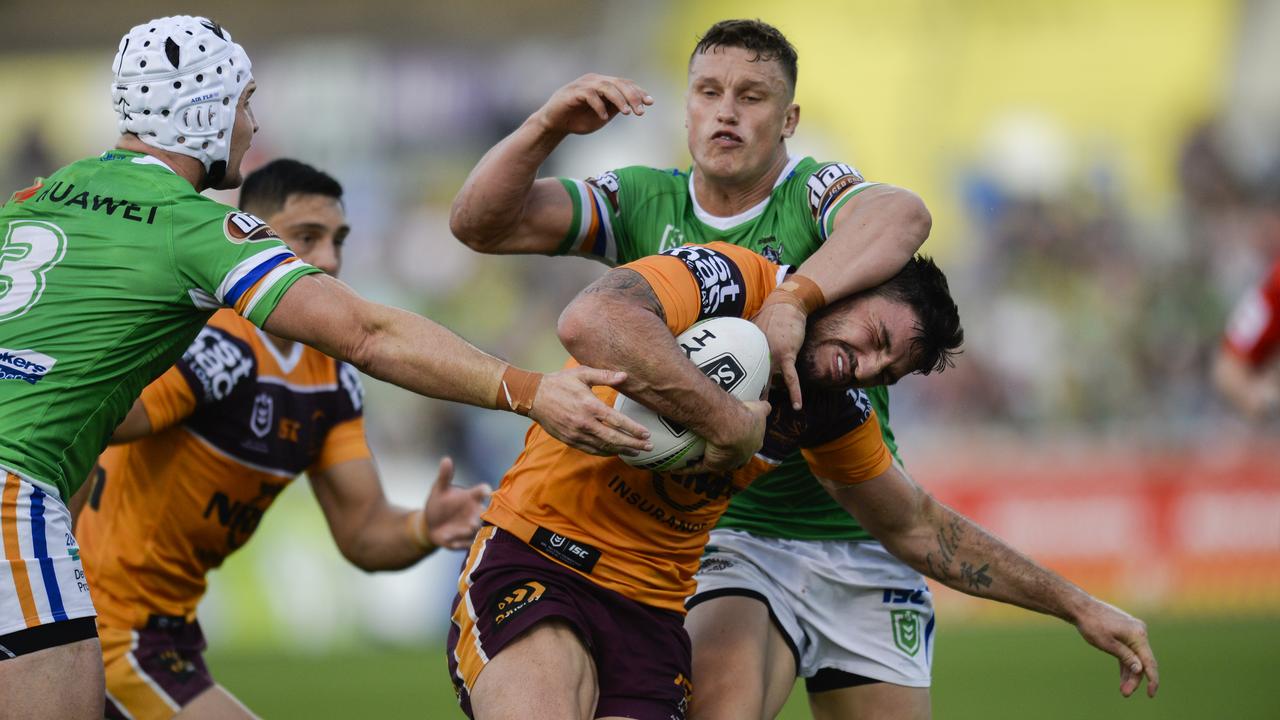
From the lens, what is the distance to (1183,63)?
2316 centimetres

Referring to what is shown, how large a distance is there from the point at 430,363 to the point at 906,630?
109 inches

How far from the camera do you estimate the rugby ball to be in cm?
444

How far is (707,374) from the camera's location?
14.6 feet

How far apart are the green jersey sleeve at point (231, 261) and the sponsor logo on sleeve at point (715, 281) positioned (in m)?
1.14

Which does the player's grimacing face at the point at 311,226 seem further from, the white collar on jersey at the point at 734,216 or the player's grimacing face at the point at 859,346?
the player's grimacing face at the point at 859,346

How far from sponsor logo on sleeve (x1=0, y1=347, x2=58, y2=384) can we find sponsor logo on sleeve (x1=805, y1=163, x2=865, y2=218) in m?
2.74

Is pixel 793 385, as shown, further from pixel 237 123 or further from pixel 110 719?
pixel 110 719

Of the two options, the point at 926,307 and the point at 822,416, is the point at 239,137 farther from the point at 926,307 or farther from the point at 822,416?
the point at 926,307

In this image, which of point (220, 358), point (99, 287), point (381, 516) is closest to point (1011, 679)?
point (381, 516)

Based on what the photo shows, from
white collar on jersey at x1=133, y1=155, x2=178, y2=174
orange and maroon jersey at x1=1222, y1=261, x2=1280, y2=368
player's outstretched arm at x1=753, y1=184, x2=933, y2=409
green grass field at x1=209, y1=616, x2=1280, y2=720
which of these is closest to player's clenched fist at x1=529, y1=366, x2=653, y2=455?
player's outstretched arm at x1=753, y1=184, x2=933, y2=409

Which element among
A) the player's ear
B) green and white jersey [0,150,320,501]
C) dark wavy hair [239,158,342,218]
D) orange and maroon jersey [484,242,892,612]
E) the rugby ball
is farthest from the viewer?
dark wavy hair [239,158,342,218]

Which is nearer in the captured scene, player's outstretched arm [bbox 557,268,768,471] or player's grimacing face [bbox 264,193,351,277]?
player's outstretched arm [bbox 557,268,768,471]

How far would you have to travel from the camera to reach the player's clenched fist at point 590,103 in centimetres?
501

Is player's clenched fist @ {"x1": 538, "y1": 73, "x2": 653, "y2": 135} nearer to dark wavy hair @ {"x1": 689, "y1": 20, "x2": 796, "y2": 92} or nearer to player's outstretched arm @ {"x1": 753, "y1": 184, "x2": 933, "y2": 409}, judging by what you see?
dark wavy hair @ {"x1": 689, "y1": 20, "x2": 796, "y2": 92}
